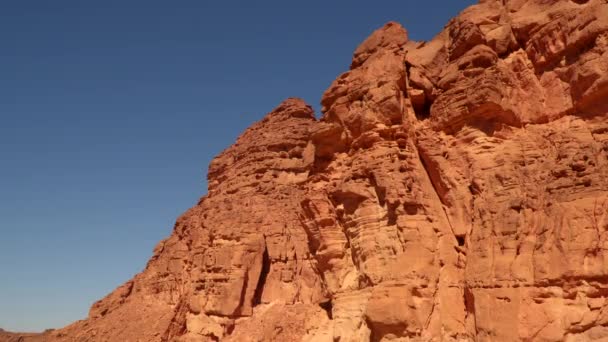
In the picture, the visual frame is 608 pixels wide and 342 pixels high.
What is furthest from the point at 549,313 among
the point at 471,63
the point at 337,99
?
the point at 337,99

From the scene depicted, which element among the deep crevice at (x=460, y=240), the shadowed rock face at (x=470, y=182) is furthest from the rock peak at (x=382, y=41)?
the deep crevice at (x=460, y=240)

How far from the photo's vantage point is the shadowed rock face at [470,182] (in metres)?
17.3

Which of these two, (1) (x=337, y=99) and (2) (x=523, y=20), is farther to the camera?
(1) (x=337, y=99)

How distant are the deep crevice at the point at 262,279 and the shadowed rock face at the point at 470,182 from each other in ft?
78.6

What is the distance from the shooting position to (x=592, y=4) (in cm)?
2017

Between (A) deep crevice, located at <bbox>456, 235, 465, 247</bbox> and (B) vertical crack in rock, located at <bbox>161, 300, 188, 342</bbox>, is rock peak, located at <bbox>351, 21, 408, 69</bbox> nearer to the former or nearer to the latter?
(A) deep crevice, located at <bbox>456, 235, 465, 247</bbox>

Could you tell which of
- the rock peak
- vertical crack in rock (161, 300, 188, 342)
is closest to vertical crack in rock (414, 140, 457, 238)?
the rock peak

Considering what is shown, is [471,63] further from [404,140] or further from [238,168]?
[238,168]

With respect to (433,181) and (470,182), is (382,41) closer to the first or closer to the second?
(433,181)

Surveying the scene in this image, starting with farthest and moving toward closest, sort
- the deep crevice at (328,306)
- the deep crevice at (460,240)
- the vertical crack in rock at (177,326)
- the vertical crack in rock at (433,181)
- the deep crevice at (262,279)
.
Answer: the vertical crack in rock at (177,326), the deep crevice at (262,279), the deep crevice at (328,306), the vertical crack in rock at (433,181), the deep crevice at (460,240)

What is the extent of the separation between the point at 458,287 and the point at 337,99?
11.4 meters

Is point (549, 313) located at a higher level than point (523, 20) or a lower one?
lower

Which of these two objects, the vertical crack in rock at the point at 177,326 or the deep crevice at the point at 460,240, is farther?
the vertical crack in rock at the point at 177,326

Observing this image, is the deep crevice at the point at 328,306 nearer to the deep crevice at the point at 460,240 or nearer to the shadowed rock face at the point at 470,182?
the shadowed rock face at the point at 470,182
